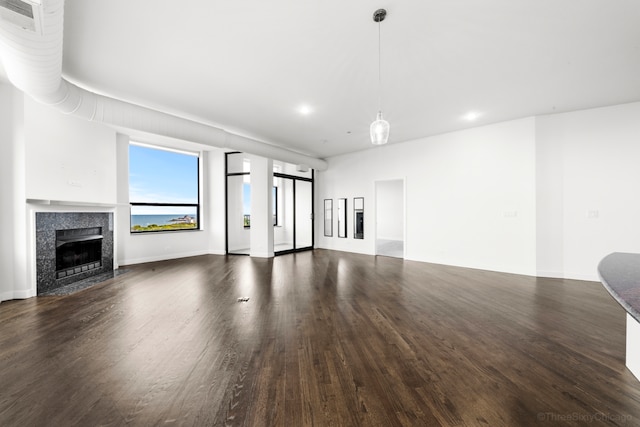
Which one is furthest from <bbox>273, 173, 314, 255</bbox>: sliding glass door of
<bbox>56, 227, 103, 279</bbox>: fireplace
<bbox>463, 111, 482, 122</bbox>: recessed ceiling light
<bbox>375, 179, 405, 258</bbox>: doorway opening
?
<bbox>463, 111, 482, 122</bbox>: recessed ceiling light

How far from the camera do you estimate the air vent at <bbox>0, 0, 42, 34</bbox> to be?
63.9 inches

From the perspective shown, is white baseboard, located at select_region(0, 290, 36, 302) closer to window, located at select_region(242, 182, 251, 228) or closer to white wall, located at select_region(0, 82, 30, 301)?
white wall, located at select_region(0, 82, 30, 301)

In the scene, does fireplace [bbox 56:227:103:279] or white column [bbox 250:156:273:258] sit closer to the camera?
fireplace [bbox 56:227:103:279]

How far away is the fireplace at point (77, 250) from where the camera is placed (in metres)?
4.09

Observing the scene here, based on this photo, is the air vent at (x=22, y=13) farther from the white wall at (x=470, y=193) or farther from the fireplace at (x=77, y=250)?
the white wall at (x=470, y=193)

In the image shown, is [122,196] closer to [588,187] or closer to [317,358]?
[317,358]

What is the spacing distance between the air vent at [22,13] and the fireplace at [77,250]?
349cm

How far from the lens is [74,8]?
2.19 meters

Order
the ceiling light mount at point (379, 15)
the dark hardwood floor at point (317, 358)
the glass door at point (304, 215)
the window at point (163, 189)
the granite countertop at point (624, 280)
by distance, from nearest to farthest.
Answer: the granite countertop at point (624, 280) < the dark hardwood floor at point (317, 358) < the ceiling light mount at point (379, 15) < the window at point (163, 189) < the glass door at point (304, 215)

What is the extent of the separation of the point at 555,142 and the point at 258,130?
19.3ft

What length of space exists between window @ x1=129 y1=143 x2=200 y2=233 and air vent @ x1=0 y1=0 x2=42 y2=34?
4.90 metres

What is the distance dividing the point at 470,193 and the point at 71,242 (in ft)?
25.6

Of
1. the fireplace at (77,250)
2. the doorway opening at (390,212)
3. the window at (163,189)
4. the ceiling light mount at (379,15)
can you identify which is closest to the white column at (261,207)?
the window at (163,189)

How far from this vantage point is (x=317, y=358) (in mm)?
2070
